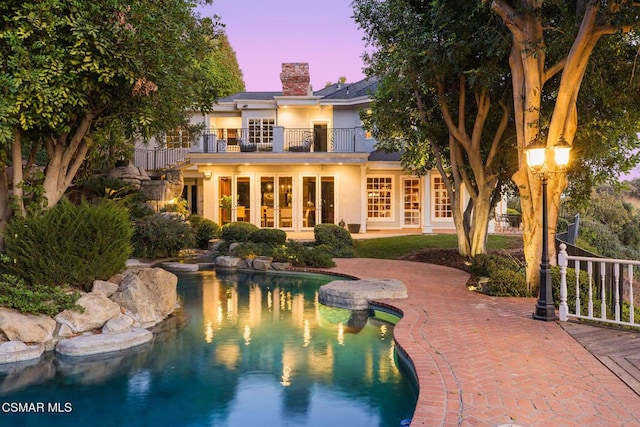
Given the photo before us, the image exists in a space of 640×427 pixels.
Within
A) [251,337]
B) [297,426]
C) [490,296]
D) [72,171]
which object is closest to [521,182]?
[490,296]

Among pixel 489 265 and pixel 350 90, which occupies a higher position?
pixel 350 90

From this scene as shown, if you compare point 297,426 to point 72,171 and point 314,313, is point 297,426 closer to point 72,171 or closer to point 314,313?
point 314,313

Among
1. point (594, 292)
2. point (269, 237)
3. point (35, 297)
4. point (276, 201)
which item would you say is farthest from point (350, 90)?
point (35, 297)

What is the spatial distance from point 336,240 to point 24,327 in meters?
10.3

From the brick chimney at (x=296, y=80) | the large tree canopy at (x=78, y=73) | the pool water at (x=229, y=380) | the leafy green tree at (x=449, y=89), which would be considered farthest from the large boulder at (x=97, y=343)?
the brick chimney at (x=296, y=80)

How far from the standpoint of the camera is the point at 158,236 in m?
14.1

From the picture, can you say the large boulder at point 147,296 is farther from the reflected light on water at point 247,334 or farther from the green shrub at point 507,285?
the green shrub at point 507,285

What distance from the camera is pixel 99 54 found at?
6496mm

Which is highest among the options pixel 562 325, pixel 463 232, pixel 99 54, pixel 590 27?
pixel 590 27

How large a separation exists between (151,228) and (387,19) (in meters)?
9.16

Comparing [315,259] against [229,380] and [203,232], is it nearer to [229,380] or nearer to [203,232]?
[203,232]

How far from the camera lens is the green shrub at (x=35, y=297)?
6.41 m

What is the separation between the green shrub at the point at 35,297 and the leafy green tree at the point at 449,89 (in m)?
8.01

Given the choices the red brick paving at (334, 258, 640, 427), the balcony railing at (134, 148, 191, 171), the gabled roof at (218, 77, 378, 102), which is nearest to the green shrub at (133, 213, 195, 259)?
the balcony railing at (134, 148, 191, 171)
